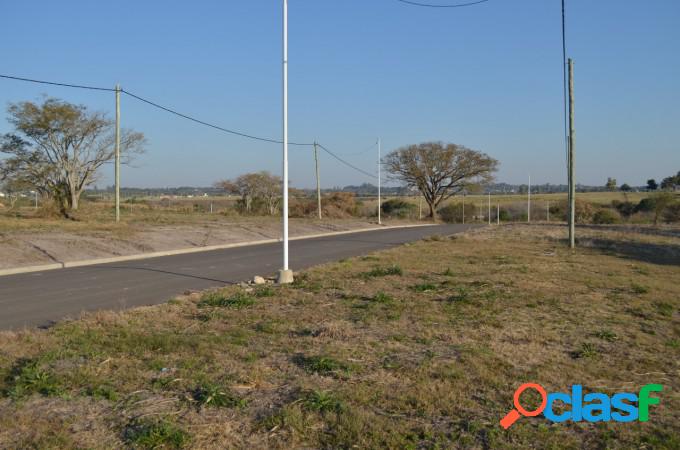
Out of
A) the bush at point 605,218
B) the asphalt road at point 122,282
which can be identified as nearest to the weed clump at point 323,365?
the asphalt road at point 122,282

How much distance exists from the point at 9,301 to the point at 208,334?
4828mm

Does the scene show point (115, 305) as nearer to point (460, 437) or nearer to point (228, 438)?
point (228, 438)

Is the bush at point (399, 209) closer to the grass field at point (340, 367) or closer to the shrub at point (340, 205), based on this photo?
the shrub at point (340, 205)

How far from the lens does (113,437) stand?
14.6 ft

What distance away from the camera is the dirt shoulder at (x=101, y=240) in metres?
16.9

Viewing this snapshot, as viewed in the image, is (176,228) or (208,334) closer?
(208,334)

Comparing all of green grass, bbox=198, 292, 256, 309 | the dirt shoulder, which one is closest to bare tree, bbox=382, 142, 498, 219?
the dirt shoulder

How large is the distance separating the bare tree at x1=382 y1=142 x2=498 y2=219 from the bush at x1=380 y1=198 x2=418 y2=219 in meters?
3.05

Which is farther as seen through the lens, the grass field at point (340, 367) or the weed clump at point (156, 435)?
the grass field at point (340, 367)

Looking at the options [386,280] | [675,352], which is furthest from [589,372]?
[386,280]

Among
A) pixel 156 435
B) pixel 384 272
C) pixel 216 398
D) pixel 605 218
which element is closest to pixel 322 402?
pixel 216 398

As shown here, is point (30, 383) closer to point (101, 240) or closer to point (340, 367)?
point (340, 367)

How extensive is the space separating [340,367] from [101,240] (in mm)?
16554

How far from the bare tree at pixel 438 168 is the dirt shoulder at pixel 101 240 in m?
38.1
